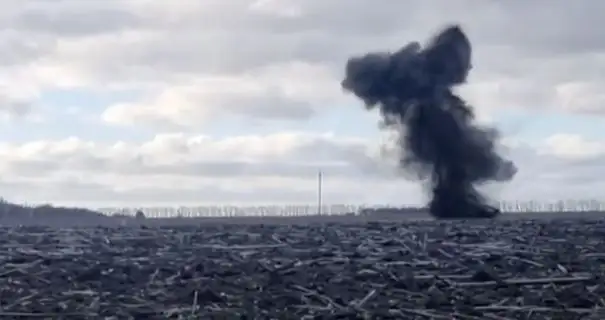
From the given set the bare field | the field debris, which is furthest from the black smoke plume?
the field debris

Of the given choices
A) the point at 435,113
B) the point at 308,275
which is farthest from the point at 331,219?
the point at 308,275

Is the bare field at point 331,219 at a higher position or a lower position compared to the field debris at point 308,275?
higher

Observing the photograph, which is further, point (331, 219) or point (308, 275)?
point (331, 219)

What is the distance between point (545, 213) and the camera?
3364 inches

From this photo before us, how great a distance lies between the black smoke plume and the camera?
82.0 meters

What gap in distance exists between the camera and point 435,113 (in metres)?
81.9

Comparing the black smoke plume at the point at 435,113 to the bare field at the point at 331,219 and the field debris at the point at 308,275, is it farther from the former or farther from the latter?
the field debris at the point at 308,275

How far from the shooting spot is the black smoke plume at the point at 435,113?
8200cm

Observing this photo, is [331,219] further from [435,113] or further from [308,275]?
[308,275]

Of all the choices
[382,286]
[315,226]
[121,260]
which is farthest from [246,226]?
[382,286]

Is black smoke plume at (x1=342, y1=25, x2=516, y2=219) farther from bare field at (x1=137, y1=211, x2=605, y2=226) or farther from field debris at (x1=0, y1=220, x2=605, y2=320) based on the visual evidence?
field debris at (x1=0, y1=220, x2=605, y2=320)

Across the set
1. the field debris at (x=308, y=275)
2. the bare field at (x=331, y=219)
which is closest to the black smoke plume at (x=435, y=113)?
the bare field at (x=331, y=219)

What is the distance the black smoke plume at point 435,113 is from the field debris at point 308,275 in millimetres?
23175

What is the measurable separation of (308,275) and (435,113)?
3702 cm
